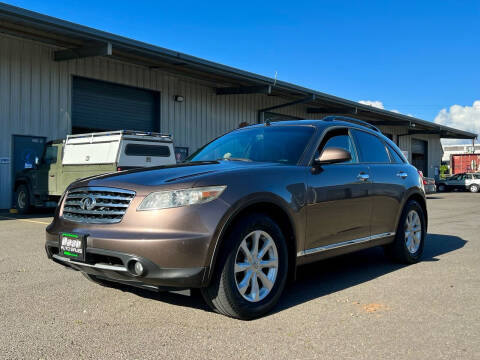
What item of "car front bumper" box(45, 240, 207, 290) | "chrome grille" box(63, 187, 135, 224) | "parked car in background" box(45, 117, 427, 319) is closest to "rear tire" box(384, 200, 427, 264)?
"parked car in background" box(45, 117, 427, 319)

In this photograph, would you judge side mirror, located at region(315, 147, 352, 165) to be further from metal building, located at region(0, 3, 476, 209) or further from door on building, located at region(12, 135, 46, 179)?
door on building, located at region(12, 135, 46, 179)

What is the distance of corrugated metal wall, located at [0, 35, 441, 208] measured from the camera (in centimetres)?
1574

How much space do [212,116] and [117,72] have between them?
18.5ft

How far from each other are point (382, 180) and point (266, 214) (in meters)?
2.02

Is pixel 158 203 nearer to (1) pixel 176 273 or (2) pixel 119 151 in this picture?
(1) pixel 176 273

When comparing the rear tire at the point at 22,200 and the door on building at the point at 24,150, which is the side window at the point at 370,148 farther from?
the door on building at the point at 24,150

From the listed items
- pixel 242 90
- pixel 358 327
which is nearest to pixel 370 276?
pixel 358 327

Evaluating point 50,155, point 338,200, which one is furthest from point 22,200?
point 338,200

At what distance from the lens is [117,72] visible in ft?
62.1

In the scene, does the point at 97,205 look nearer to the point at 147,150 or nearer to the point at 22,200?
the point at 147,150

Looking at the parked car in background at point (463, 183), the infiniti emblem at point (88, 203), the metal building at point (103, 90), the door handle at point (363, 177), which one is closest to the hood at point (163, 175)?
the infiniti emblem at point (88, 203)

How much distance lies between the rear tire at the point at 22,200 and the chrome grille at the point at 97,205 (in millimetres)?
10546

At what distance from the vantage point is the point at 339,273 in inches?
216

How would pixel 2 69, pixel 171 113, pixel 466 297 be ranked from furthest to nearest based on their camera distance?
pixel 171 113 → pixel 2 69 → pixel 466 297
